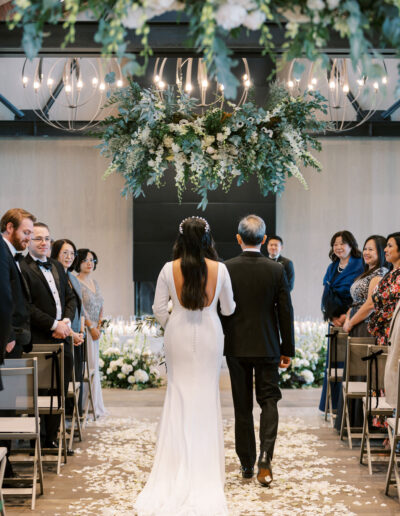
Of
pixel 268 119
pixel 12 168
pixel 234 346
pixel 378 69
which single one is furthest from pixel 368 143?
pixel 378 69

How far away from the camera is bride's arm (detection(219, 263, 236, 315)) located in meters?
4.77

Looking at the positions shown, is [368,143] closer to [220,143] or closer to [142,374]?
[142,374]

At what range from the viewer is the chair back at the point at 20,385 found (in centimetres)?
444

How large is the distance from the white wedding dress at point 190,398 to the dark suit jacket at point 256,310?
15.1 inches

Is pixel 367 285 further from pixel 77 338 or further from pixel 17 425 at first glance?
pixel 17 425

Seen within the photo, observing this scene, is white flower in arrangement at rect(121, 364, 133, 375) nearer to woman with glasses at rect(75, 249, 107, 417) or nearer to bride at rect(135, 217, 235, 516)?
woman with glasses at rect(75, 249, 107, 417)

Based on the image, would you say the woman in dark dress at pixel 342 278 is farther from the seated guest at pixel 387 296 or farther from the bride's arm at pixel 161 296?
the bride's arm at pixel 161 296

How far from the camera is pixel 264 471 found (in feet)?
16.9

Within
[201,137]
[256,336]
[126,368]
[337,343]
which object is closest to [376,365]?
[256,336]

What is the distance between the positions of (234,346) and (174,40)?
2.20 meters

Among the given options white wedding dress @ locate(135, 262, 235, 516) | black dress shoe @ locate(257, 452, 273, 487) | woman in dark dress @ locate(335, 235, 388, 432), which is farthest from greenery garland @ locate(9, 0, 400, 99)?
woman in dark dress @ locate(335, 235, 388, 432)

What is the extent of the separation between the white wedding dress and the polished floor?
1.03ft

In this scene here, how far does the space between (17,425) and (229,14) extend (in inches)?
126

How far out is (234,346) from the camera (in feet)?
17.1
